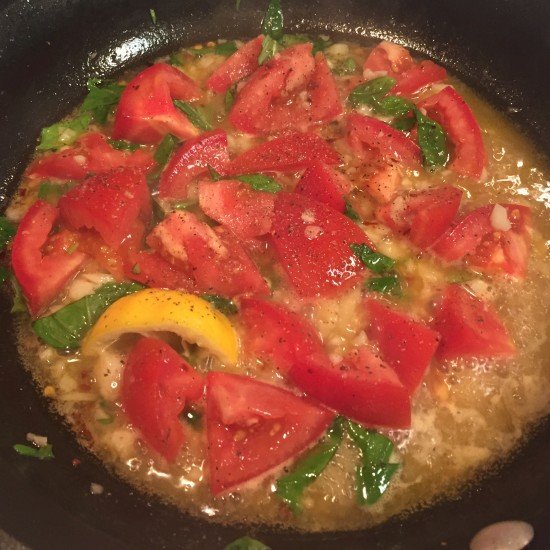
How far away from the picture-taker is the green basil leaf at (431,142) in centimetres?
304

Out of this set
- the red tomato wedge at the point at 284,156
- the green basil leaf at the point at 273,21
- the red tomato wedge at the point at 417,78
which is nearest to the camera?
the red tomato wedge at the point at 284,156

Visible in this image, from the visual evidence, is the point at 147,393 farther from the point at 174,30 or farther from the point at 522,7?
the point at 522,7

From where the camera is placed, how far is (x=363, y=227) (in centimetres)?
281

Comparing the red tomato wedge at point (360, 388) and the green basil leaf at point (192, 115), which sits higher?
the green basil leaf at point (192, 115)

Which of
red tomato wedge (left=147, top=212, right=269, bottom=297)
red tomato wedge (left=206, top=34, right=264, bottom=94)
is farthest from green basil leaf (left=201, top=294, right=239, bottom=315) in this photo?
red tomato wedge (left=206, top=34, right=264, bottom=94)

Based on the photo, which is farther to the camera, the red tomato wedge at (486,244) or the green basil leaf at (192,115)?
the green basil leaf at (192,115)

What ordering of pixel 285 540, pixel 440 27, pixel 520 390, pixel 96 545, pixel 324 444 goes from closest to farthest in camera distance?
pixel 96 545, pixel 285 540, pixel 324 444, pixel 520 390, pixel 440 27

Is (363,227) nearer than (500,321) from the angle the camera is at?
No

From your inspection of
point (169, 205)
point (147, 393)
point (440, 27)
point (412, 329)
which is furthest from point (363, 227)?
point (440, 27)

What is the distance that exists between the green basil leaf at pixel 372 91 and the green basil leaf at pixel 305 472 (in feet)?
6.34

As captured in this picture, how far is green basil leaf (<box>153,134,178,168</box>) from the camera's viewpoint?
3.02 metres

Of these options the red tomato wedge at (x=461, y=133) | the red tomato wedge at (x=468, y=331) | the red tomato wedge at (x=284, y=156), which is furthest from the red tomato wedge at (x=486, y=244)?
the red tomato wedge at (x=284, y=156)

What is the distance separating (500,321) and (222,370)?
1273mm

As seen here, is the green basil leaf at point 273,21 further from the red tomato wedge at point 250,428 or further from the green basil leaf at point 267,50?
the red tomato wedge at point 250,428
